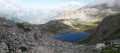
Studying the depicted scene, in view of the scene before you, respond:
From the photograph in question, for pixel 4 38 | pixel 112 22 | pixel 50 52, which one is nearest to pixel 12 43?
pixel 4 38

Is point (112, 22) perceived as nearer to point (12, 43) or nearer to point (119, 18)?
point (119, 18)

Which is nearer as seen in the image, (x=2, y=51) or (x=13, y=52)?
(x=2, y=51)

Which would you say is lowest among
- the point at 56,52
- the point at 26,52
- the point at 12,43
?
the point at 56,52

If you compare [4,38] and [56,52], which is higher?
[4,38]

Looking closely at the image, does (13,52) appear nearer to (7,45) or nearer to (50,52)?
(7,45)

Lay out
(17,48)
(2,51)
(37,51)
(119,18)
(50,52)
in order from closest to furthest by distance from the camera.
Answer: (2,51) < (17,48) < (37,51) < (50,52) < (119,18)

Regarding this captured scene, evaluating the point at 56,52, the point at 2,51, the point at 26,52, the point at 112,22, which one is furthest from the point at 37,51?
the point at 112,22

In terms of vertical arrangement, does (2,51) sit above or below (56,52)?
above

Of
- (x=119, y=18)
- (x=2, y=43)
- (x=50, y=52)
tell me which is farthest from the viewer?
(x=119, y=18)

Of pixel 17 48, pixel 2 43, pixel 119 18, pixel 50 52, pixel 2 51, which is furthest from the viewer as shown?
pixel 119 18
